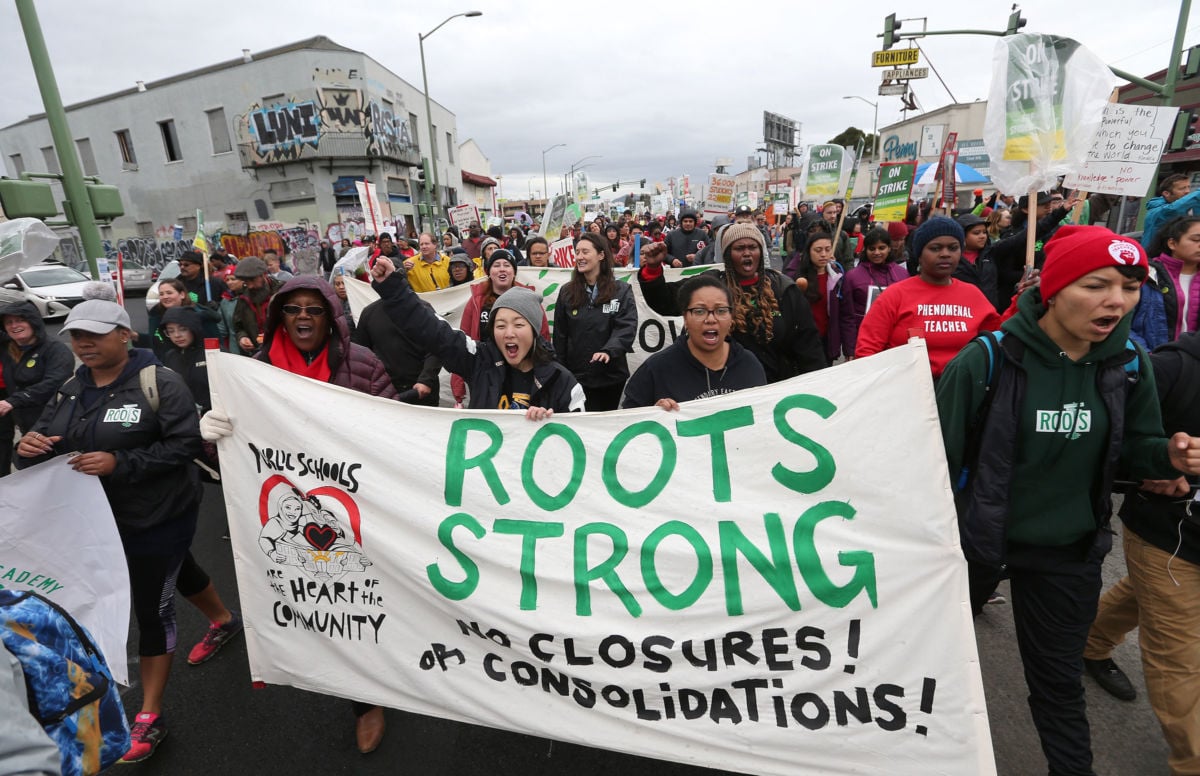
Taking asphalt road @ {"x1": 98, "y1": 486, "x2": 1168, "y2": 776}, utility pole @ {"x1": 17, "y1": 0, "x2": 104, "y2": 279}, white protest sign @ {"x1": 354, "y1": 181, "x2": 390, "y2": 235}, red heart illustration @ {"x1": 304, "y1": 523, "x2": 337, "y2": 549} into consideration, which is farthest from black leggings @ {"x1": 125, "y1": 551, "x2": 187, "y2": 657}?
white protest sign @ {"x1": 354, "y1": 181, "x2": 390, "y2": 235}

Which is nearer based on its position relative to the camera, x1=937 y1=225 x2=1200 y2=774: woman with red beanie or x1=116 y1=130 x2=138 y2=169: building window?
x1=937 y1=225 x2=1200 y2=774: woman with red beanie

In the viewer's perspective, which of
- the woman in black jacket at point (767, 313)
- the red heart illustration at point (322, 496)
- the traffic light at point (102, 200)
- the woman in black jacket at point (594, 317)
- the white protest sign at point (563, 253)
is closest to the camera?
the red heart illustration at point (322, 496)

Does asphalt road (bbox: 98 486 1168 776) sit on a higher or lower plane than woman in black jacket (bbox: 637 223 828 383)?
lower

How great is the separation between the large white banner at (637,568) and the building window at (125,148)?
38550 millimetres

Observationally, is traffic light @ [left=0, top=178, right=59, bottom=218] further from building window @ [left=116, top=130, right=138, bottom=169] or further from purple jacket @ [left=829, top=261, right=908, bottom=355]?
building window @ [left=116, top=130, right=138, bottom=169]

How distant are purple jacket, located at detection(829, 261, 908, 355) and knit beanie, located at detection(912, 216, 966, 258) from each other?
4.40ft

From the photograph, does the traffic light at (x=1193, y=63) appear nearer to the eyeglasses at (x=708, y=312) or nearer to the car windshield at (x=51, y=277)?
the eyeglasses at (x=708, y=312)

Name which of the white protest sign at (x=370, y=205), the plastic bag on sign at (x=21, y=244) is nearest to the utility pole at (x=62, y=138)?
the plastic bag on sign at (x=21, y=244)

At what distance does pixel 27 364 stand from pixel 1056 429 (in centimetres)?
576

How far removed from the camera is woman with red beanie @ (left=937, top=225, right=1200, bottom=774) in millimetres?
1977

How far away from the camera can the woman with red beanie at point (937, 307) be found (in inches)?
125

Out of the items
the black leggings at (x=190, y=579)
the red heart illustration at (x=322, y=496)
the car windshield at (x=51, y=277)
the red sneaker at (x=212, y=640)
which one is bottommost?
the red sneaker at (x=212, y=640)

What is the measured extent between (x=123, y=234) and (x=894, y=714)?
134 ft

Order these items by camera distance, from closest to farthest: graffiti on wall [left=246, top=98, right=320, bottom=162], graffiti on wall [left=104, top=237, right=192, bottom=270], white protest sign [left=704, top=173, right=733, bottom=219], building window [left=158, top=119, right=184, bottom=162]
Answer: white protest sign [left=704, top=173, right=733, bottom=219]
graffiti on wall [left=246, top=98, right=320, bottom=162]
building window [left=158, top=119, right=184, bottom=162]
graffiti on wall [left=104, top=237, right=192, bottom=270]
